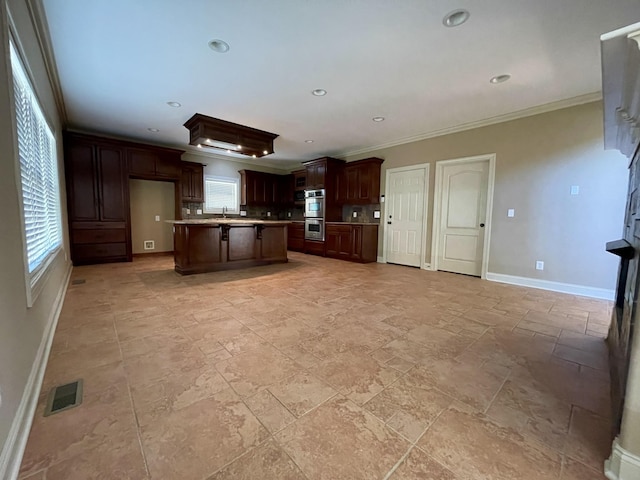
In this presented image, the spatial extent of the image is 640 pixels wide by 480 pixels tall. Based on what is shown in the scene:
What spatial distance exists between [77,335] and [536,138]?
5.79 meters

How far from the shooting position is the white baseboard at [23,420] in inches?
38.1

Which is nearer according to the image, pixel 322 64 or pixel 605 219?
pixel 322 64

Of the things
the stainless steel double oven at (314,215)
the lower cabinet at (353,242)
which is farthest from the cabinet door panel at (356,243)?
the stainless steel double oven at (314,215)

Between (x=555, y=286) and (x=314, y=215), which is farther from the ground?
(x=314, y=215)

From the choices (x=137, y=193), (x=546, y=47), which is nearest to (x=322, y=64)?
(x=546, y=47)

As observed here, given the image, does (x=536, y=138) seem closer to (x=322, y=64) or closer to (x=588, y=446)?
(x=322, y=64)

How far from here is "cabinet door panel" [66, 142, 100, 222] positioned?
189 inches

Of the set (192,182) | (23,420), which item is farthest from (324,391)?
(192,182)

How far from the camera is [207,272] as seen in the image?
4.52 meters

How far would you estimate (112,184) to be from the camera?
5215mm

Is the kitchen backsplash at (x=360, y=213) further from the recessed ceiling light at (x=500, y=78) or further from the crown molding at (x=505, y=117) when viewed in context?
the recessed ceiling light at (x=500, y=78)

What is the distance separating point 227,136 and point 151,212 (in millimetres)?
3059

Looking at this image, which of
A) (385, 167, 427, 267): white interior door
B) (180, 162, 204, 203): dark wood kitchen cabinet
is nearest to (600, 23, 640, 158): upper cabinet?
(385, 167, 427, 267): white interior door

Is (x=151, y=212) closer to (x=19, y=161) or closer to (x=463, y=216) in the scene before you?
(x=19, y=161)
